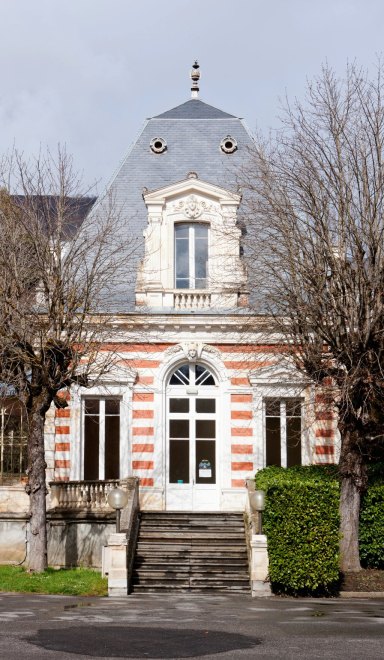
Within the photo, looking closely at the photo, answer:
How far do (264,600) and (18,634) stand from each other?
6308mm

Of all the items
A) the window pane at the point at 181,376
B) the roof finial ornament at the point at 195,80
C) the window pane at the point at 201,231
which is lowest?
the window pane at the point at 181,376

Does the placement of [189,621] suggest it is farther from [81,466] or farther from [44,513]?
[81,466]

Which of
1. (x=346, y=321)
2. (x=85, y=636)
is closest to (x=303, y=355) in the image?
(x=346, y=321)

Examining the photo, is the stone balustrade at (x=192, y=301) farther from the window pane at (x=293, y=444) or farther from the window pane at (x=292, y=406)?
the window pane at (x=293, y=444)

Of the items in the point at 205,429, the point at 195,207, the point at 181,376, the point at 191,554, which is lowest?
the point at 191,554

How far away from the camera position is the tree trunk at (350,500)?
62.4 ft

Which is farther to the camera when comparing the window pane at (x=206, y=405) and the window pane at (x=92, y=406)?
the window pane at (x=206, y=405)

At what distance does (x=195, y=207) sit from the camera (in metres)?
23.3

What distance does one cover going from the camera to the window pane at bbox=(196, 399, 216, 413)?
911 inches

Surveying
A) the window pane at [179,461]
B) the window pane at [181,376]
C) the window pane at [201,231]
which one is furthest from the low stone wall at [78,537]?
the window pane at [201,231]

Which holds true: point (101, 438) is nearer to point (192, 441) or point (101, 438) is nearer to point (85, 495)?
point (85, 495)

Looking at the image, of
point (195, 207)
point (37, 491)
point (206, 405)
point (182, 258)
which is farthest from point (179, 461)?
point (195, 207)

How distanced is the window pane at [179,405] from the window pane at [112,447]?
1.36 meters

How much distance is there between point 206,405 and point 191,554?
476 centimetres
